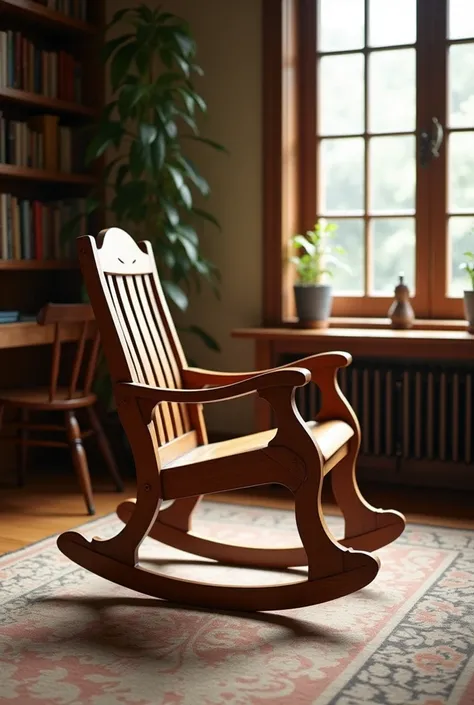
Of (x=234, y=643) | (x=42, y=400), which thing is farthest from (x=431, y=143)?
(x=234, y=643)

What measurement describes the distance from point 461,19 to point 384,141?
1.94 ft

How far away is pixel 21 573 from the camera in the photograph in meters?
3.01

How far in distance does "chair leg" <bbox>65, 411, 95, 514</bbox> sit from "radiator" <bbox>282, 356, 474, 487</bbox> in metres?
1.04

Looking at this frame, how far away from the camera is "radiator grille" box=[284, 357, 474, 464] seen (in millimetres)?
3988

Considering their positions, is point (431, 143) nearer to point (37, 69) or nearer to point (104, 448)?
point (37, 69)

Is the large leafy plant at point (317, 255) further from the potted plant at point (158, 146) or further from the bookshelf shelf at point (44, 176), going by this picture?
the bookshelf shelf at point (44, 176)

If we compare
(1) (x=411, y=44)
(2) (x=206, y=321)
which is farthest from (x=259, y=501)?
(1) (x=411, y=44)

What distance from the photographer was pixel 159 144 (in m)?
4.12

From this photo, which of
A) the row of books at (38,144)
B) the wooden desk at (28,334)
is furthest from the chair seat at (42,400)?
the row of books at (38,144)

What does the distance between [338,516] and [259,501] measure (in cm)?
41

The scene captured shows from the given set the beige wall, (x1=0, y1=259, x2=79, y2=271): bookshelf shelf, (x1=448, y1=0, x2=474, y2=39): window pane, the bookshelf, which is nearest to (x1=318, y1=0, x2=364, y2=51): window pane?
the beige wall

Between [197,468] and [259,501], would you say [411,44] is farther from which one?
[197,468]

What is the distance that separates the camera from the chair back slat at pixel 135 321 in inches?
109

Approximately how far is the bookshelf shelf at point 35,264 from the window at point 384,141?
0.97m
